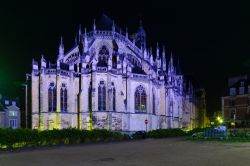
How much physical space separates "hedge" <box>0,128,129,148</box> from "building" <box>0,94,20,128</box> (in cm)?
2741

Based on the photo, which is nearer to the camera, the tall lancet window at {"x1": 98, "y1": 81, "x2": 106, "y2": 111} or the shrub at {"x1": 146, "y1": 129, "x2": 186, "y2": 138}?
the shrub at {"x1": 146, "y1": 129, "x2": 186, "y2": 138}

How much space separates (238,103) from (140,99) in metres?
28.3

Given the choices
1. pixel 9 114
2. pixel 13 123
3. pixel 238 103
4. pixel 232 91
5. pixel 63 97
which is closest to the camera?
pixel 63 97

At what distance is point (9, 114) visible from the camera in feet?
203

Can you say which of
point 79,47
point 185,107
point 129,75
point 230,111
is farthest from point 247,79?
point 79,47

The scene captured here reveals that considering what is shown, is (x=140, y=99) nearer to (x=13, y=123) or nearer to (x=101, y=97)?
(x=101, y=97)

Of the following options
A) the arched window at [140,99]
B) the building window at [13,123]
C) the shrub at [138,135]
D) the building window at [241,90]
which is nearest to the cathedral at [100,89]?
the arched window at [140,99]

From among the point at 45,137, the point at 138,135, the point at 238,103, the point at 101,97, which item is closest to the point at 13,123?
the point at 101,97

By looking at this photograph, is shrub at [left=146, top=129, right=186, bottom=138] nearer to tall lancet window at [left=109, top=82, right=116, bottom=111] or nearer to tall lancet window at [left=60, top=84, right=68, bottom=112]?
tall lancet window at [left=109, top=82, right=116, bottom=111]

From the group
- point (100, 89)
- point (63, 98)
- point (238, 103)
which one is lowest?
point (238, 103)

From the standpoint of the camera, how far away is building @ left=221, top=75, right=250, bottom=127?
7425 cm

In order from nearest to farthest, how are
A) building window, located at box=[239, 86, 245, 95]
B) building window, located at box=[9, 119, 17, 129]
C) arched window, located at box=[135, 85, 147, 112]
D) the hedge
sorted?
the hedge
arched window, located at box=[135, 85, 147, 112]
building window, located at box=[9, 119, 17, 129]
building window, located at box=[239, 86, 245, 95]

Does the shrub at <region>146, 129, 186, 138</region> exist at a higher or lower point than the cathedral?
lower

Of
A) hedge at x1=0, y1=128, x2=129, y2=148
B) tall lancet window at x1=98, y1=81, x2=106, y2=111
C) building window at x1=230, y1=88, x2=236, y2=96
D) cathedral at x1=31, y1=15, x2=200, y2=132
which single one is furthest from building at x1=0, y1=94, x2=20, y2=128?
building window at x1=230, y1=88, x2=236, y2=96
